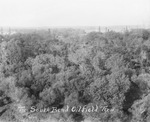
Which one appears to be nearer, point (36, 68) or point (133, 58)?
point (36, 68)

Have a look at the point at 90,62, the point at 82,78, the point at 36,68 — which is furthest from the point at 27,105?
the point at 90,62

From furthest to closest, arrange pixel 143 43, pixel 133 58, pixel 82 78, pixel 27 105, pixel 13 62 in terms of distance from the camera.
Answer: pixel 143 43
pixel 133 58
pixel 13 62
pixel 82 78
pixel 27 105

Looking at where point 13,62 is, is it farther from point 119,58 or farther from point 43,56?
point 119,58

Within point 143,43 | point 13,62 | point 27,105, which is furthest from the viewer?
point 143,43

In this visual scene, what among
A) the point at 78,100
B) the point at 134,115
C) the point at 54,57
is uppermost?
the point at 54,57

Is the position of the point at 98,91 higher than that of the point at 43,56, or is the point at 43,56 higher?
the point at 43,56

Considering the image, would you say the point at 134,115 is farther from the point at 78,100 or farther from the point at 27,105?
the point at 27,105
